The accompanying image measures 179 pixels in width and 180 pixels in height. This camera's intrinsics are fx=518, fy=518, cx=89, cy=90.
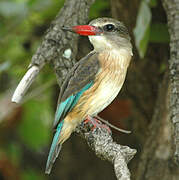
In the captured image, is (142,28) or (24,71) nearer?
(142,28)

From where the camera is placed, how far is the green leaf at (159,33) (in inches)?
174

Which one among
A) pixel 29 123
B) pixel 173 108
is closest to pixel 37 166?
pixel 29 123

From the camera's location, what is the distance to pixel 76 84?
378 centimetres

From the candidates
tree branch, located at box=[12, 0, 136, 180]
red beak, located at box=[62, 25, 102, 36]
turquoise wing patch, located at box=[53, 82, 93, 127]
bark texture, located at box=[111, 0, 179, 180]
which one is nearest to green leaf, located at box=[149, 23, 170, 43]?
bark texture, located at box=[111, 0, 179, 180]

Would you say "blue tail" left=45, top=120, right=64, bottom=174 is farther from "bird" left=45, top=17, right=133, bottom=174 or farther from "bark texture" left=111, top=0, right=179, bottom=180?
"bark texture" left=111, top=0, right=179, bottom=180

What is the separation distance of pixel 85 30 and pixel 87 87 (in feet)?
1.37

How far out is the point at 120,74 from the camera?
388cm

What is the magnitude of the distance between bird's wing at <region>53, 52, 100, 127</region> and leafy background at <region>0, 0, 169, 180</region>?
0.41 metres

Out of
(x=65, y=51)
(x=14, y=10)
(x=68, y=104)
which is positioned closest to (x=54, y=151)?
(x=68, y=104)

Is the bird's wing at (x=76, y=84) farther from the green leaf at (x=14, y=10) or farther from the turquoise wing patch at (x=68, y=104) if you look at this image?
the green leaf at (x=14, y=10)

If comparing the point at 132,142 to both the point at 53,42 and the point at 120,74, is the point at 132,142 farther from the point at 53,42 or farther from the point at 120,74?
the point at 53,42

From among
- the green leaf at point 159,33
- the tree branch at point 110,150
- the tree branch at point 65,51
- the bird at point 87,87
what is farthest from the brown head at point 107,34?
the tree branch at point 110,150

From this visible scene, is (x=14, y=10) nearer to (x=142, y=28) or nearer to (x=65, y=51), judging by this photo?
(x=65, y=51)

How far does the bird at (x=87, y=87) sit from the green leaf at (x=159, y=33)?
569 mm
